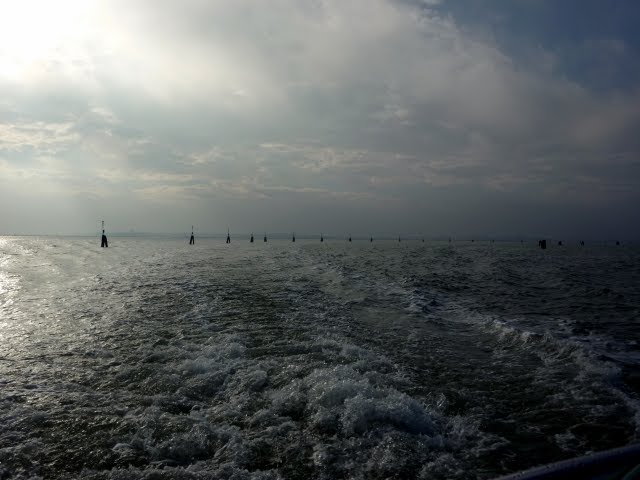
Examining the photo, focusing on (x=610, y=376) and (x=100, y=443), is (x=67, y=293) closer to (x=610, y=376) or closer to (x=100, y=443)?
(x=100, y=443)

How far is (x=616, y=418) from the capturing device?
6.00m

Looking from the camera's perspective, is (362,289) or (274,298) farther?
(362,289)

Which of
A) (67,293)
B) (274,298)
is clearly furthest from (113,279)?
(274,298)

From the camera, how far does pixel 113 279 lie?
2145 centimetres

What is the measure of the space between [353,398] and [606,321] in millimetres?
11415

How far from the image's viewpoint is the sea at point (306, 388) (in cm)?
481

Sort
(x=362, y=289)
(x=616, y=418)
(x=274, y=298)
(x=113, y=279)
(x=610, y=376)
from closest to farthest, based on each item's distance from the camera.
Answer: (x=616, y=418) → (x=610, y=376) → (x=274, y=298) → (x=362, y=289) → (x=113, y=279)

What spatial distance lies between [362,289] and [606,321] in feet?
32.0

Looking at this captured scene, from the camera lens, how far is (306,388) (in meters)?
6.88

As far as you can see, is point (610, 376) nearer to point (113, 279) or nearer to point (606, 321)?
point (606, 321)

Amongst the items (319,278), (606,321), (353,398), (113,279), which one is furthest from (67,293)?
(606,321)

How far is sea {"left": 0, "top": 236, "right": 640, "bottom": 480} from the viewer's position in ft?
15.8

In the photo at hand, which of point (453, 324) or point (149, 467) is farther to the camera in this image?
point (453, 324)

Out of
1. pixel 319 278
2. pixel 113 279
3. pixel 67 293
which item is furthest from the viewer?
pixel 319 278
